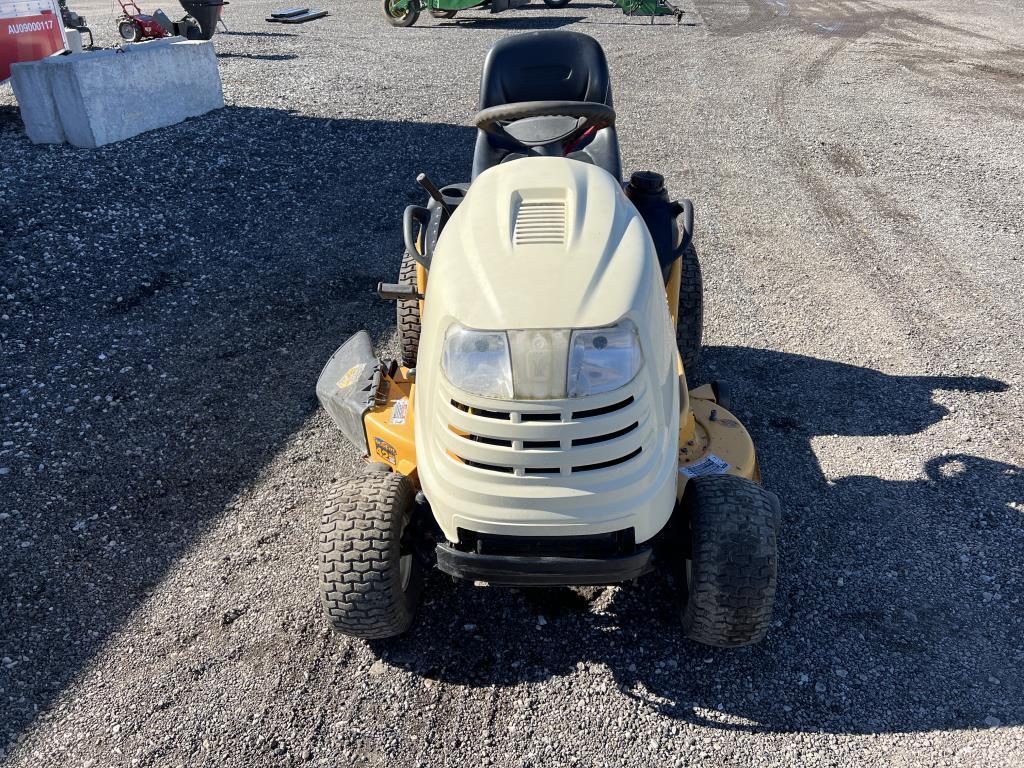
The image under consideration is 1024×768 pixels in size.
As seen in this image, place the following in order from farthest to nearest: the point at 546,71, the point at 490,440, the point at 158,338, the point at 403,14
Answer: the point at 403,14 → the point at 158,338 → the point at 546,71 → the point at 490,440

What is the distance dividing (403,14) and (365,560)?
48.1 ft

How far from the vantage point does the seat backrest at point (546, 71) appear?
14.1ft

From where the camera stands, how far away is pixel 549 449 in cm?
216

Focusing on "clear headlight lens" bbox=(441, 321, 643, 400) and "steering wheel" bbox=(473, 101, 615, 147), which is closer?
"clear headlight lens" bbox=(441, 321, 643, 400)

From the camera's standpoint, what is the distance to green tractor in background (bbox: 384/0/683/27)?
48.9 feet

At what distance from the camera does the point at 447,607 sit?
9.56 ft

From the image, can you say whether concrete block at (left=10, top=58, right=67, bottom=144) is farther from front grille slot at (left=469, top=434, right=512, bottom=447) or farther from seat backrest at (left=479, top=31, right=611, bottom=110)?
front grille slot at (left=469, top=434, right=512, bottom=447)

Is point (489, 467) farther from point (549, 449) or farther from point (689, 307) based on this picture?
point (689, 307)

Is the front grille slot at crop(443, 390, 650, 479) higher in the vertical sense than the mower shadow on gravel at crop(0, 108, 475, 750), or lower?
higher

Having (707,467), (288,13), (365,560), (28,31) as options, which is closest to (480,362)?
(365,560)

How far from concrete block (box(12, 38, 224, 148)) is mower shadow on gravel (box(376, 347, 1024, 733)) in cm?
658

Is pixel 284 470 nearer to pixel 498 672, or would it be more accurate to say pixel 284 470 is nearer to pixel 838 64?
pixel 498 672

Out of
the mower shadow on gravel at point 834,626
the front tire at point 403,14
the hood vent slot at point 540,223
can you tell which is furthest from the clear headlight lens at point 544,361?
the front tire at point 403,14

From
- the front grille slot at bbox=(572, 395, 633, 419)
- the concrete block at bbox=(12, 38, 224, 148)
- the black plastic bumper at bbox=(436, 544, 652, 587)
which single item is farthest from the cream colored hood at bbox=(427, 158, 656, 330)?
the concrete block at bbox=(12, 38, 224, 148)
